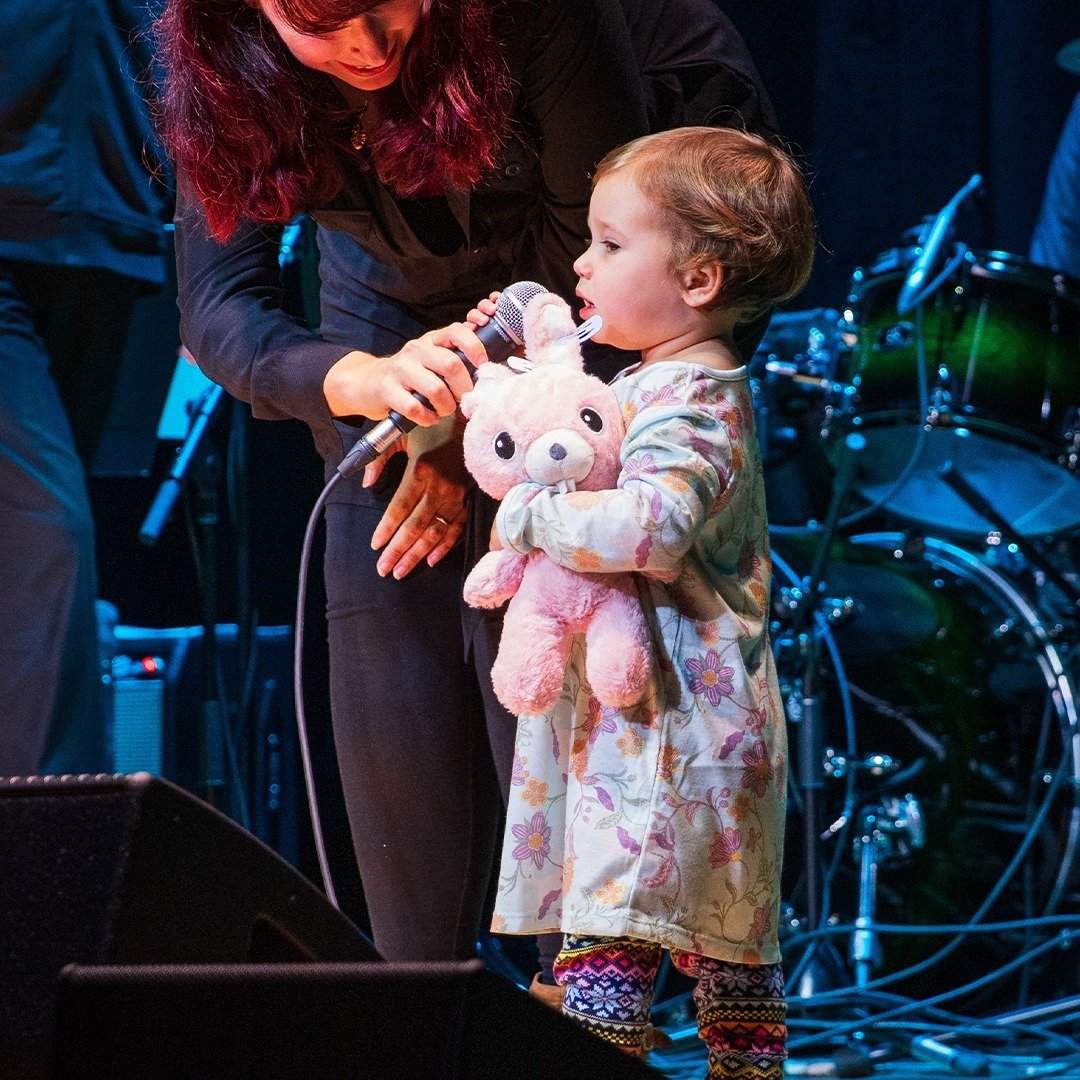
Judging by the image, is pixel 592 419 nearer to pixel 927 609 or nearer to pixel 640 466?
pixel 640 466

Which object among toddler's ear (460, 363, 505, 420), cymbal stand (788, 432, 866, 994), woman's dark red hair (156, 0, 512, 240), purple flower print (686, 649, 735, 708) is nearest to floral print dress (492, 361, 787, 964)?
purple flower print (686, 649, 735, 708)

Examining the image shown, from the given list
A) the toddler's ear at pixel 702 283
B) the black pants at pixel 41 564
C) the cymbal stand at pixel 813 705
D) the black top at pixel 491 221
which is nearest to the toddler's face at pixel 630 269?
the toddler's ear at pixel 702 283

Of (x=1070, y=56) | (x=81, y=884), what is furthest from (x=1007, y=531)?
(x=81, y=884)

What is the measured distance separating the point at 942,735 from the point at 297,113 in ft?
8.26

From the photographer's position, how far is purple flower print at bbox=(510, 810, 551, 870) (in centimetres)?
140

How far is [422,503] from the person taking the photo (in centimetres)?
157

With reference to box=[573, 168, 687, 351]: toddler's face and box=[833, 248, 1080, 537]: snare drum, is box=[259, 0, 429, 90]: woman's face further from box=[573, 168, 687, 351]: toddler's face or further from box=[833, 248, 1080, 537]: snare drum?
box=[833, 248, 1080, 537]: snare drum

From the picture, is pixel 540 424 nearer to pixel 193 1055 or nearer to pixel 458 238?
pixel 458 238

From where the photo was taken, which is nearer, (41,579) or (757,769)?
(757,769)

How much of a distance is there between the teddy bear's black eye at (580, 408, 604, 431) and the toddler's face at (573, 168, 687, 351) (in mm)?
104

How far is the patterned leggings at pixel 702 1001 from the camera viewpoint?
1.31 meters

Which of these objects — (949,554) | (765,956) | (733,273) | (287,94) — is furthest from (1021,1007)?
(287,94)

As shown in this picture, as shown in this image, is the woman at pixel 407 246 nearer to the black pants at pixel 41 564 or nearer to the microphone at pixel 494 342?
the microphone at pixel 494 342

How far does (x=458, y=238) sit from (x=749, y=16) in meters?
2.02
